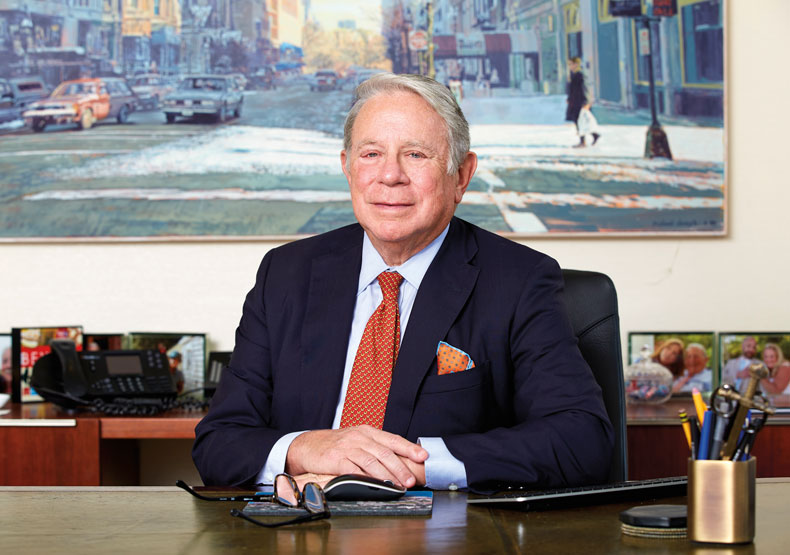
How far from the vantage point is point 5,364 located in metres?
3.06

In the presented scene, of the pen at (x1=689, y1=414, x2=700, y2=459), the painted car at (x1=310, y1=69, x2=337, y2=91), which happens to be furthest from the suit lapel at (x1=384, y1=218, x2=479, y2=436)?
the painted car at (x1=310, y1=69, x2=337, y2=91)

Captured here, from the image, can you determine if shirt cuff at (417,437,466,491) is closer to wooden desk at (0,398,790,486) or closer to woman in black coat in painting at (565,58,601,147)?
wooden desk at (0,398,790,486)

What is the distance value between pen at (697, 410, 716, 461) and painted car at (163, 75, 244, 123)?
2.31 meters

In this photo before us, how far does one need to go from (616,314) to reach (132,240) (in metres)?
1.78

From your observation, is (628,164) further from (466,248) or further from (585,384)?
(585,384)

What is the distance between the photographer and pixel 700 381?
2963 millimetres

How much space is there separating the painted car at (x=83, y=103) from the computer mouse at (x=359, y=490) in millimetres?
2148

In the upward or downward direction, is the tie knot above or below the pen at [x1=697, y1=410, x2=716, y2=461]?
above

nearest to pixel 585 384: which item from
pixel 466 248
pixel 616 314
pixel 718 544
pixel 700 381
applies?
pixel 616 314

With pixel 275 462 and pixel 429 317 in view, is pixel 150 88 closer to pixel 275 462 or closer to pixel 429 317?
pixel 429 317

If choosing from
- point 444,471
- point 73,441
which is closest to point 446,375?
point 444,471

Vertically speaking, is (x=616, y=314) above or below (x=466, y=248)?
below

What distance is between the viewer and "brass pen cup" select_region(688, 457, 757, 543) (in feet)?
3.39

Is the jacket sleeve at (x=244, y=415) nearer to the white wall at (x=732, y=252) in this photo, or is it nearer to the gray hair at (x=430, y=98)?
the gray hair at (x=430, y=98)
